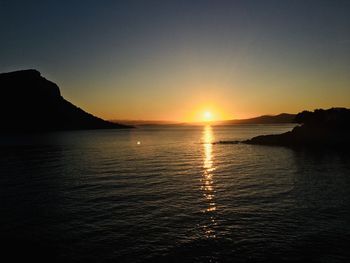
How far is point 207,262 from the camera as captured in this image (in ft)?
51.6

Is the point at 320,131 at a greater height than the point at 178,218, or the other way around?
the point at 320,131

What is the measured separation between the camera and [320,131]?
3875 inches

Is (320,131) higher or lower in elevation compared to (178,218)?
higher

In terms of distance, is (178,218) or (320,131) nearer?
(178,218)

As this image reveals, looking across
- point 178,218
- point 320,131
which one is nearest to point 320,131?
point 320,131

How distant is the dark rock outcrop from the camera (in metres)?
91.1

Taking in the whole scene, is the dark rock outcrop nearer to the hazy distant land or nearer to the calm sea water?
the hazy distant land

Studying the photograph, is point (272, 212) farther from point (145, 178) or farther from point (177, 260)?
point (145, 178)

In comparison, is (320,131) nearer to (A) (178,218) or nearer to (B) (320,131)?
(B) (320,131)

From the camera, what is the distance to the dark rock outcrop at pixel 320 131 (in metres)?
91.1

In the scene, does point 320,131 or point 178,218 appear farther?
point 320,131

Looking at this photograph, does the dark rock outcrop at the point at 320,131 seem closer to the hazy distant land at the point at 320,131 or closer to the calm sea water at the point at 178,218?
the hazy distant land at the point at 320,131

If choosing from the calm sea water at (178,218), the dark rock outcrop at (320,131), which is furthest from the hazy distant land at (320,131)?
the calm sea water at (178,218)

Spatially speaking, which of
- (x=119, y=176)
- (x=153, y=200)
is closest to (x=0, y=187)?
(x=119, y=176)
